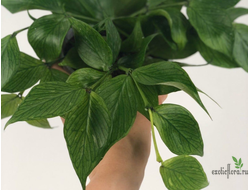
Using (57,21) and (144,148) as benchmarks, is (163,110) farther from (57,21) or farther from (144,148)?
(57,21)

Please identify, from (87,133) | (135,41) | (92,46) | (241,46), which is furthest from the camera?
(241,46)

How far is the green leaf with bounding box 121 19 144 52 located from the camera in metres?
0.64

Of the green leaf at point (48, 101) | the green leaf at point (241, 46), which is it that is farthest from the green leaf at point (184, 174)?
the green leaf at point (241, 46)

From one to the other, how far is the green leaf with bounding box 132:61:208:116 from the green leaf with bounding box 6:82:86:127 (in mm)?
93

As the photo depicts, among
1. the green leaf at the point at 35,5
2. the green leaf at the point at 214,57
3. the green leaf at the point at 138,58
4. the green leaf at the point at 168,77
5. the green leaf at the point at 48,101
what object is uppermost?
the green leaf at the point at 35,5

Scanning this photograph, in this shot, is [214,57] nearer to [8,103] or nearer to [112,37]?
[112,37]

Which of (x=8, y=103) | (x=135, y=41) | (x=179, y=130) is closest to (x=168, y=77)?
(x=179, y=130)

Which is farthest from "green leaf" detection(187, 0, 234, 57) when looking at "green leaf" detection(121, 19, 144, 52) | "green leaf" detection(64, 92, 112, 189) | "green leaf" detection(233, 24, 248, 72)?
"green leaf" detection(64, 92, 112, 189)

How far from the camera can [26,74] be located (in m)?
0.65

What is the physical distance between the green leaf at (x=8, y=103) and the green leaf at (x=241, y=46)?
1.67ft

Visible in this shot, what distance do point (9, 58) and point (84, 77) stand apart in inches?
6.6

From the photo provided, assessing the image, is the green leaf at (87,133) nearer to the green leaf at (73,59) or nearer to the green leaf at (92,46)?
the green leaf at (92,46)

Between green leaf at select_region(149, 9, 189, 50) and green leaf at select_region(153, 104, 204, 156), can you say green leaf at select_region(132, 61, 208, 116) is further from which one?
green leaf at select_region(149, 9, 189, 50)

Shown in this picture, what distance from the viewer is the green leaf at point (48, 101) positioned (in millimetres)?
437
